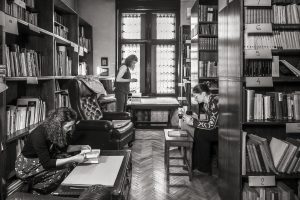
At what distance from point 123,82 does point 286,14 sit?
3814 millimetres

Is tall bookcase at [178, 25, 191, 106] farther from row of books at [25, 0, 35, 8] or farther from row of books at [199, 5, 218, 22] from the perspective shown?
row of books at [25, 0, 35, 8]

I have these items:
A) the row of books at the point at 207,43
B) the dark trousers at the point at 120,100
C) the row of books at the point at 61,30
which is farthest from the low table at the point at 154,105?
the row of books at the point at 61,30

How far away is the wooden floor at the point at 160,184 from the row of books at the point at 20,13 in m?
2.15

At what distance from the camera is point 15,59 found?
10.5ft

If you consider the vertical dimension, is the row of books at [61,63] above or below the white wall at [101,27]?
below

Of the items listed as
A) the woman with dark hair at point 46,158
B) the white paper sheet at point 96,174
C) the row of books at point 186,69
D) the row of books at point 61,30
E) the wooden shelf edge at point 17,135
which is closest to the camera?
the white paper sheet at point 96,174

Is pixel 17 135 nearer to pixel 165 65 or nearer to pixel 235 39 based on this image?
pixel 235 39

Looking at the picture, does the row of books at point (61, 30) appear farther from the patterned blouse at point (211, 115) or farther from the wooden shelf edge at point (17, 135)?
the patterned blouse at point (211, 115)

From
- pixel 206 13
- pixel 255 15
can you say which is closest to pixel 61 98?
pixel 206 13

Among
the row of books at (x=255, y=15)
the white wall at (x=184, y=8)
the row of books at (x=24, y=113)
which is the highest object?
the white wall at (x=184, y=8)

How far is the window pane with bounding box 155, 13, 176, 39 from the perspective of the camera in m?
7.94

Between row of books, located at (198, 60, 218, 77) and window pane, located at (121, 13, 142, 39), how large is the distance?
8.87ft

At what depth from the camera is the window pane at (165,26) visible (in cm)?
794

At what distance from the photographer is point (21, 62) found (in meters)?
3.35
